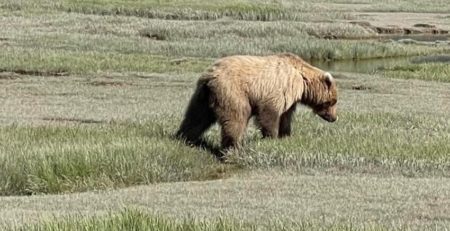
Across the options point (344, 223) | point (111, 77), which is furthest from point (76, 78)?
point (344, 223)

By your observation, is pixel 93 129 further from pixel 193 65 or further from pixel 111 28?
pixel 111 28

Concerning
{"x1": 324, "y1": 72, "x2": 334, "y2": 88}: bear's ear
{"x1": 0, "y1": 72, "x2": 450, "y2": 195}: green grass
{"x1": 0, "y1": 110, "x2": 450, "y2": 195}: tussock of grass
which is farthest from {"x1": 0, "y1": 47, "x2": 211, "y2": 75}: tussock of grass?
{"x1": 324, "y1": 72, "x2": 334, "y2": 88}: bear's ear

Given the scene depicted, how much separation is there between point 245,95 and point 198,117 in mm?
872

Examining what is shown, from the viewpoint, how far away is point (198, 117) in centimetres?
1515

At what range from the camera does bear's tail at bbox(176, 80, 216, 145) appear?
48.8 ft

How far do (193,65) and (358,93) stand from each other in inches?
275

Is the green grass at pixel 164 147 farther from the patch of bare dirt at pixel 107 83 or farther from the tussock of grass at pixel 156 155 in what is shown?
the patch of bare dirt at pixel 107 83

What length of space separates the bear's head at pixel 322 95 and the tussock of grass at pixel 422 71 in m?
12.2

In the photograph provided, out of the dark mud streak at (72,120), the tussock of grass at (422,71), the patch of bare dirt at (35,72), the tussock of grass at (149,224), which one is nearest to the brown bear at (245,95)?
the dark mud streak at (72,120)

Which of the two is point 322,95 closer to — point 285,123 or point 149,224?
point 285,123

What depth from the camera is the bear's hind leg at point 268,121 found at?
15.1 m

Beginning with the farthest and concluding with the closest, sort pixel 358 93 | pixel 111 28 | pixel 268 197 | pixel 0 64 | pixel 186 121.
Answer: pixel 111 28
pixel 0 64
pixel 358 93
pixel 186 121
pixel 268 197

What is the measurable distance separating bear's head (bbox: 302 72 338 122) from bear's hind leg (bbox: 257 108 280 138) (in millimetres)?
1031

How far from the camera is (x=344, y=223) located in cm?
934
